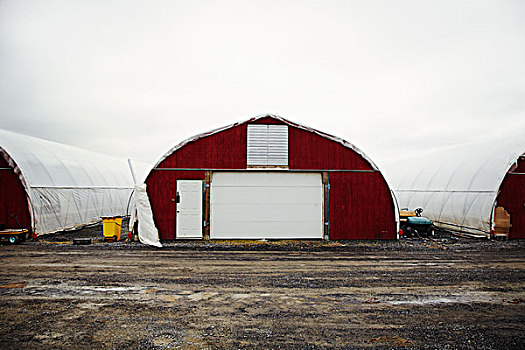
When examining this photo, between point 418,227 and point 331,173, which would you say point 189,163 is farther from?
point 418,227

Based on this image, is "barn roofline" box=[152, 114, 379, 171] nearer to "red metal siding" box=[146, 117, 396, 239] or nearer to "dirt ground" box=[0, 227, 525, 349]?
"red metal siding" box=[146, 117, 396, 239]

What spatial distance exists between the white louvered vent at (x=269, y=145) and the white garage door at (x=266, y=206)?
507 mm

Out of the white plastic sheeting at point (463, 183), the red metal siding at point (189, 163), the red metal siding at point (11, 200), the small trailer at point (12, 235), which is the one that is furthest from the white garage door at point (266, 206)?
the red metal siding at point (11, 200)

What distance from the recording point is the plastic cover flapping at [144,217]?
528 inches

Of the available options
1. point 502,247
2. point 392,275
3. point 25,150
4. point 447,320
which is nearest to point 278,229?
point 392,275

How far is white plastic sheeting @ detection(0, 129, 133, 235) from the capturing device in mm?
14437

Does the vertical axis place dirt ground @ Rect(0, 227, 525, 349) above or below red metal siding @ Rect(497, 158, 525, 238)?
below

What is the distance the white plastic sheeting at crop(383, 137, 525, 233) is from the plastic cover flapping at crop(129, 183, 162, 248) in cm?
1271

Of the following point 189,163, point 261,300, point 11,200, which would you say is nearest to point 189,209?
point 189,163

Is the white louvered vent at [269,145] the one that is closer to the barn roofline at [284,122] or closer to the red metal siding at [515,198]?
the barn roofline at [284,122]

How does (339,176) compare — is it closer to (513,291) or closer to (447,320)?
(513,291)

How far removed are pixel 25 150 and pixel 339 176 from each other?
1304cm

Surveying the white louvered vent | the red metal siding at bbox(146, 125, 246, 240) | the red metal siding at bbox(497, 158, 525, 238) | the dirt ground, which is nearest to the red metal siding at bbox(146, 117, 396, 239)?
the red metal siding at bbox(146, 125, 246, 240)

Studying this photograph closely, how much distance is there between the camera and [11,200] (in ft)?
47.3
